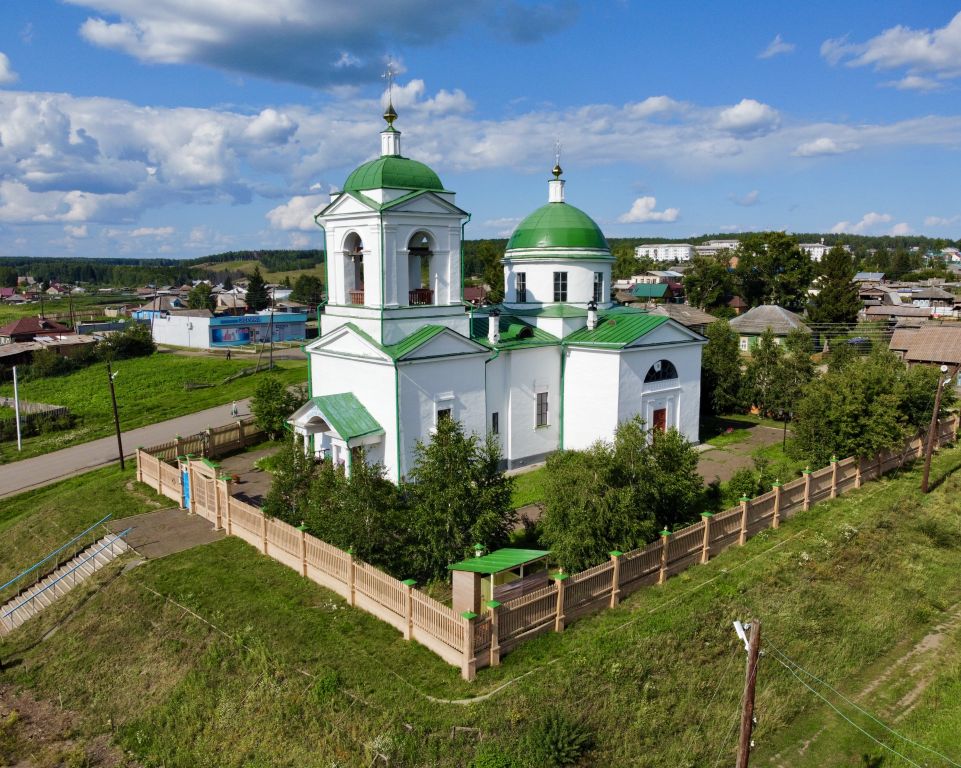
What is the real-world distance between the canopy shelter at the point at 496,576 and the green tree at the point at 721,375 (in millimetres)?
17011

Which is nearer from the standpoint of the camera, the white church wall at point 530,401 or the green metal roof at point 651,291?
the white church wall at point 530,401

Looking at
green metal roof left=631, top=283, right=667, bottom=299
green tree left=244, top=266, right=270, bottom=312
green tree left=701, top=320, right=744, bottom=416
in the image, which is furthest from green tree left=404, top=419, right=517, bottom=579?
green metal roof left=631, top=283, right=667, bottom=299

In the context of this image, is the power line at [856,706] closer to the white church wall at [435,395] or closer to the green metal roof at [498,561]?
the green metal roof at [498,561]

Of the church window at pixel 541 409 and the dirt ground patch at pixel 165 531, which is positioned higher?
the church window at pixel 541 409

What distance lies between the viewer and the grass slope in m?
10.2

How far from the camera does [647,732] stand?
10.3 m

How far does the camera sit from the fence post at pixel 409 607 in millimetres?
11891

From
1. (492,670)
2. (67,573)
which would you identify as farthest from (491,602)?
(67,573)

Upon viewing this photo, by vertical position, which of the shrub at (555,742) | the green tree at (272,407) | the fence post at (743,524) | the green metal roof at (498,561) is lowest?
the shrub at (555,742)

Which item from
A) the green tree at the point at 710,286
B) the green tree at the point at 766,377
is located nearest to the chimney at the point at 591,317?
the green tree at the point at 766,377

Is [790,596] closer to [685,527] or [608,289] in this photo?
[685,527]

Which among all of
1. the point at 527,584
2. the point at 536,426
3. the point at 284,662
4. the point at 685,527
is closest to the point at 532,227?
the point at 536,426

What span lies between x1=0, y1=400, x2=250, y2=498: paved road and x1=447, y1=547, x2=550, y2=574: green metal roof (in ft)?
60.1

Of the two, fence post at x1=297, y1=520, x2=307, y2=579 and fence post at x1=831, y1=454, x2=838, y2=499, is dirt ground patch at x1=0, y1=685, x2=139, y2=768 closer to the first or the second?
fence post at x1=297, y1=520, x2=307, y2=579
